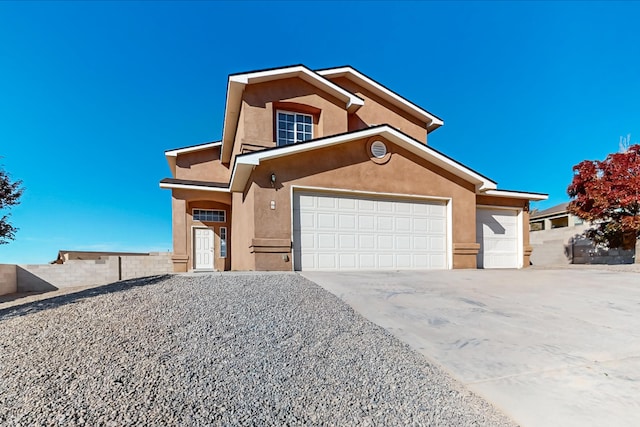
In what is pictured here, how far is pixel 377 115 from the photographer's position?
49.8 ft

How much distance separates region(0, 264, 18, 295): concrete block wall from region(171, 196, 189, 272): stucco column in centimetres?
668

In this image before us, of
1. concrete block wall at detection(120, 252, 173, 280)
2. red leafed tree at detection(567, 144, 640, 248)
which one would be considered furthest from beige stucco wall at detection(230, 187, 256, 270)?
red leafed tree at detection(567, 144, 640, 248)

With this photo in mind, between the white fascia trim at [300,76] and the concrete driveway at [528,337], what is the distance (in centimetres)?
774

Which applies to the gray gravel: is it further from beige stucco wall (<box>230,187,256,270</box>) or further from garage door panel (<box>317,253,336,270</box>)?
garage door panel (<box>317,253,336,270</box>)

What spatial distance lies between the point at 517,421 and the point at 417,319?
2.21m

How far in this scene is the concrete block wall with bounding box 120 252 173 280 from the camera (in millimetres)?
14328

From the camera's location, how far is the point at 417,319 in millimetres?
4602

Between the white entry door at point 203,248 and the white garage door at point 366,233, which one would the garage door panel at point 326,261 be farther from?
the white entry door at point 203,248

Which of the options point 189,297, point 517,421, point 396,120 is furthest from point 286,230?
point 396,120

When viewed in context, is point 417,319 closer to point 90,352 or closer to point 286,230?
point 90,352

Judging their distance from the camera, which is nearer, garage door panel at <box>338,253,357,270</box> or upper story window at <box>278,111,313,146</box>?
garage door panel at <box>338,253,357,270</box>

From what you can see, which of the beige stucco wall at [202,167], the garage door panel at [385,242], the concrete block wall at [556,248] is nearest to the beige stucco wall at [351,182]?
the garage door panel at [385,242]

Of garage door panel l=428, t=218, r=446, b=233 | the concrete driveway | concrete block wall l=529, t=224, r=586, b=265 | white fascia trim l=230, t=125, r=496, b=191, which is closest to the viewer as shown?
the concrete driveway

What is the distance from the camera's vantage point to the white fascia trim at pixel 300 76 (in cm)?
1116
